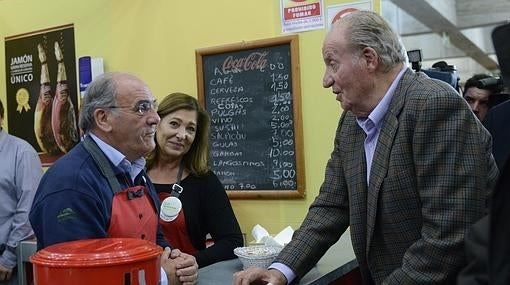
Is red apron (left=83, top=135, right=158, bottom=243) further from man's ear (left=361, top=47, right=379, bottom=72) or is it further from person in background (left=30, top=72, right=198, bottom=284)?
man's ear (left=361, top=47, right=379, bottom=72)

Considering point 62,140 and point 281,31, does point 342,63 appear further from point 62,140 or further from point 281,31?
point 62,140

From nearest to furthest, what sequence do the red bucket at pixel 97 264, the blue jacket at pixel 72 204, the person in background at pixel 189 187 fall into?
the red bucket at pixel 97 264 → the blue jacket at pixel 72 204 → the person in background at pixel 189 187

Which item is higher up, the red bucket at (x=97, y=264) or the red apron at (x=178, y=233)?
the red bucket at (x=97, y=264)

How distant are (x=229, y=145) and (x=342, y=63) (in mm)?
1636

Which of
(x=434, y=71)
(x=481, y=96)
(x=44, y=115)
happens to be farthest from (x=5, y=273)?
(x=481, y=96)

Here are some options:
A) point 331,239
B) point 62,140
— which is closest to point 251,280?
point 331,239

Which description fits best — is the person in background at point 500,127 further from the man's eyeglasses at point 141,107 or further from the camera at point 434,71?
the man's eyeglasses at point 141,107

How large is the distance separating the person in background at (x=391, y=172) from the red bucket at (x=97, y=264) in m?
0.41

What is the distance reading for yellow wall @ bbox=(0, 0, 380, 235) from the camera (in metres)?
2.96

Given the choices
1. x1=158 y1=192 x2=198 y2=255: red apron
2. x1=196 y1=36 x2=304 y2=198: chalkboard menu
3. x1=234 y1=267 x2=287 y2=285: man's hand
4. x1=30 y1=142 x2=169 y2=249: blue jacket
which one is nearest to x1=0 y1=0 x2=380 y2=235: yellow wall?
x1=196 y1=36 x2=304 y2=198: chalkboard menu

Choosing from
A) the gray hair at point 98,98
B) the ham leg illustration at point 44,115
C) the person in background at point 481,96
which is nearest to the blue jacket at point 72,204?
the gray hair at point 98,98

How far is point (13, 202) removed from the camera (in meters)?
3.03

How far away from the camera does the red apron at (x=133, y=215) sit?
1.72 metres

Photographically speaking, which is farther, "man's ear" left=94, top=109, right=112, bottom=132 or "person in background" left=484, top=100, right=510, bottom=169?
"person in background" left=484, top=100, right=510, bottom=169
